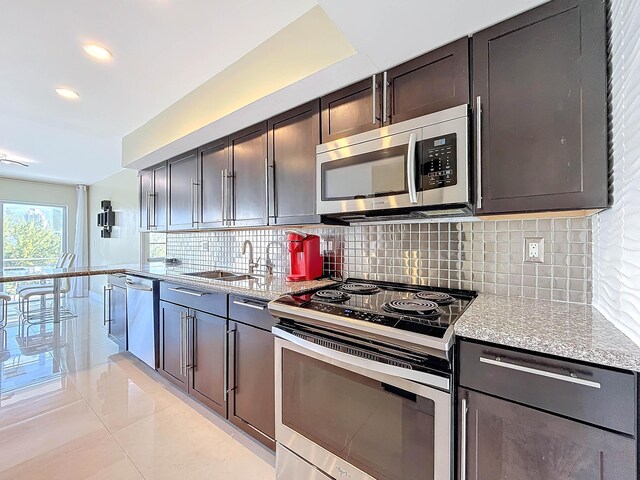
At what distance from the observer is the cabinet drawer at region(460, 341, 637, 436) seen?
2.40ft

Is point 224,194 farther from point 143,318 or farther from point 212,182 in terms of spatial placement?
point 143,318

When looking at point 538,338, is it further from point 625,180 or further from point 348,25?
point 348,25

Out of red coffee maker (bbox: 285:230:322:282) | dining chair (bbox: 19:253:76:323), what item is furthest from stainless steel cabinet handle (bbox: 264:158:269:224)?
dining chair (bbox: 19:253:76:323)

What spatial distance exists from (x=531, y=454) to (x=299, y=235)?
1547mm

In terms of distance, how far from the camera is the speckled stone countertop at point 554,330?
0.76 metres

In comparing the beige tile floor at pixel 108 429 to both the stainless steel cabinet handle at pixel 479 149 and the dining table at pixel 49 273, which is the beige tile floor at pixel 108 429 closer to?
the dining table at pixel 49 273

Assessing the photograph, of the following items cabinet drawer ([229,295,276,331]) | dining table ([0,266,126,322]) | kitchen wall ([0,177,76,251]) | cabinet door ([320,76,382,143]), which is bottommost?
cabinet drawer ([229,295,276,331])

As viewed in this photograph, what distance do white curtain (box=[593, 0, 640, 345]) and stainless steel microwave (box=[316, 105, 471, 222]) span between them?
17.7 inches

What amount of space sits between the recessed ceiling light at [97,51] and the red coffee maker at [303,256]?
1.62 m

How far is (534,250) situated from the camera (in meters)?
1.38

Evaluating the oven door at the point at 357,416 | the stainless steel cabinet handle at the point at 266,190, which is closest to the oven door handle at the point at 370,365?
the oven door at the point at 357,416

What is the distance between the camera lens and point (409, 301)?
1.37 meters

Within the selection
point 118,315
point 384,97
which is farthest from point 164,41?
point 118,315

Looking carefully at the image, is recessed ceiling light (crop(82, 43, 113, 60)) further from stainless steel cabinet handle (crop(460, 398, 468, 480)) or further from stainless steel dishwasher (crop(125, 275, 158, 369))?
stainless steel cabinet handle (crop(460, 398, 468, 480))
